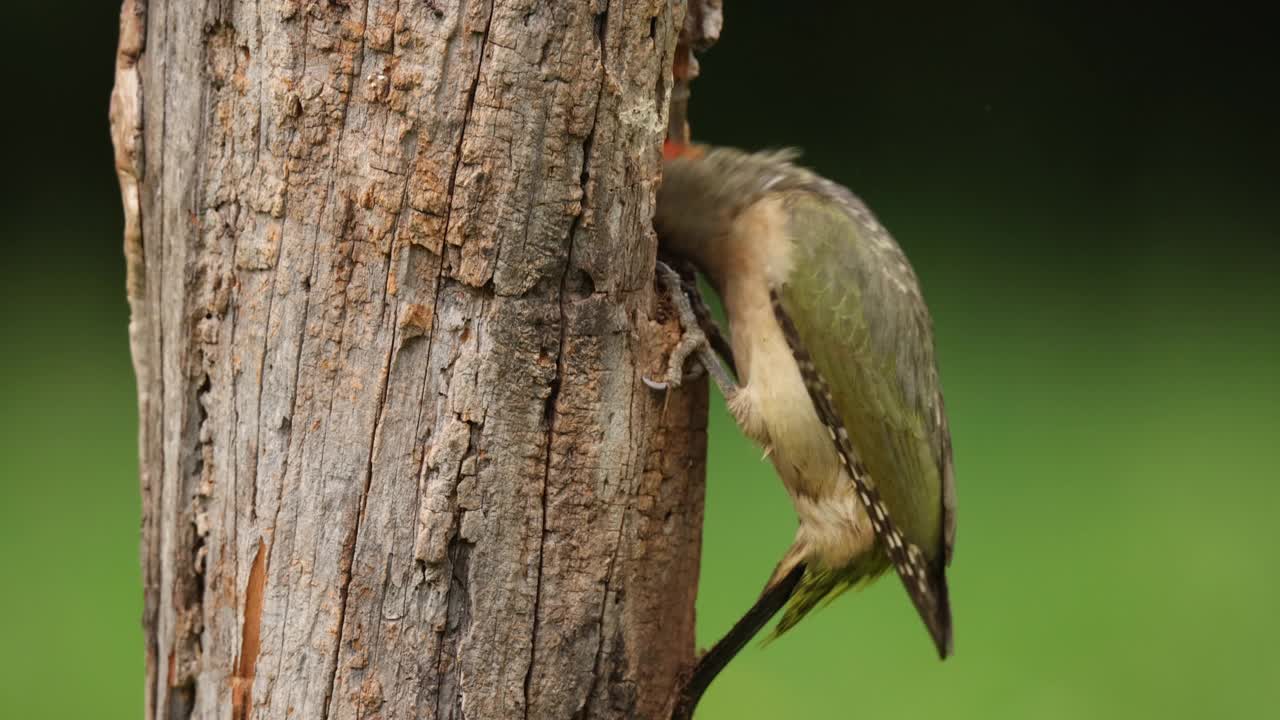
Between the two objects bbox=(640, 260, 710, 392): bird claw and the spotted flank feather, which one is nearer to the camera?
bbox=(640, 260, 710, 392): bird claw

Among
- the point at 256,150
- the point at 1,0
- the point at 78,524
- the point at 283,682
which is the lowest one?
the point at 78,524

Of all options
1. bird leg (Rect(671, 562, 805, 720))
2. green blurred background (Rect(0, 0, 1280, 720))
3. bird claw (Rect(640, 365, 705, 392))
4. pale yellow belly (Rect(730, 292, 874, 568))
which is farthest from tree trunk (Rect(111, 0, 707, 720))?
green blurred background (Rect(0, 0, 1280, 720))

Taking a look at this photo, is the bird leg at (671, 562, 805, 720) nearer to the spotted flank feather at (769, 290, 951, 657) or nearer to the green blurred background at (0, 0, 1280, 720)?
the spotted flank feather at (769, 290, 951, 657)

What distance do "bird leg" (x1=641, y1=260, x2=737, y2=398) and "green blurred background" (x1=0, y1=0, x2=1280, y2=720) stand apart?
1.72 m

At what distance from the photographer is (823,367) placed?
2146 mm

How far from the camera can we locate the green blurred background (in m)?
3.73

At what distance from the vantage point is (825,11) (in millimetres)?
4004

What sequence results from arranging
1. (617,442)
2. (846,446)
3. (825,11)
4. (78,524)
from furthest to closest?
(825,11)
(78,524)
(846,446)
(617,442)

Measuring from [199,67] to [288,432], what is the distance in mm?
506

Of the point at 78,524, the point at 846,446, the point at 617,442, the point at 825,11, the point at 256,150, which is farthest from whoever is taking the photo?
the point at 825,11

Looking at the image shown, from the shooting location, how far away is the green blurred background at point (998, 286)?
12.2 ft

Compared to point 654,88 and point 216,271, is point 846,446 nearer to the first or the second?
point 654,88

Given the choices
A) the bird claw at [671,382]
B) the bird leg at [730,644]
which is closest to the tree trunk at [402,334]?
the bird claw at [671,382]

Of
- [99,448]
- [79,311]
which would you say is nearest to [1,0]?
[79,311]
